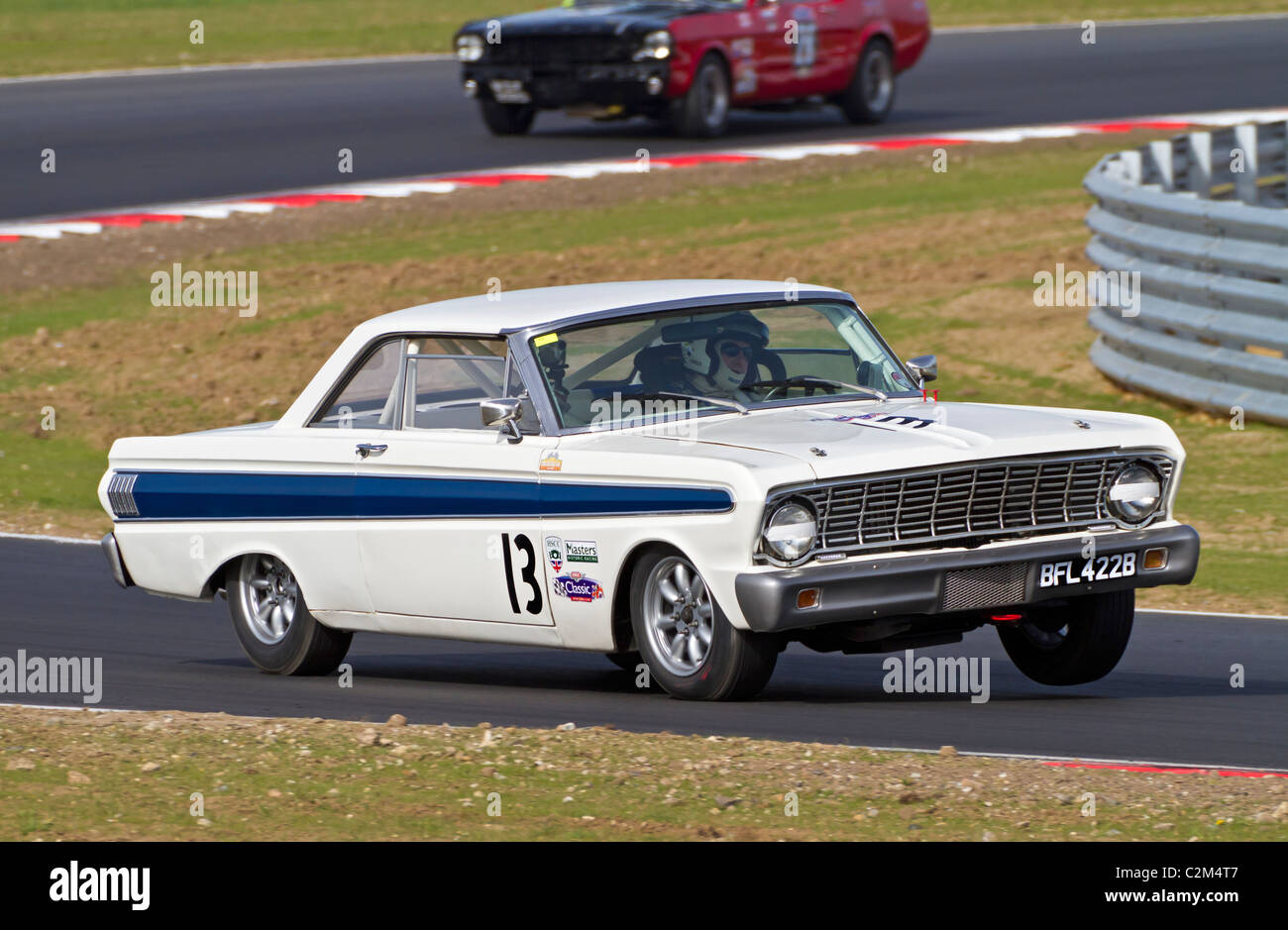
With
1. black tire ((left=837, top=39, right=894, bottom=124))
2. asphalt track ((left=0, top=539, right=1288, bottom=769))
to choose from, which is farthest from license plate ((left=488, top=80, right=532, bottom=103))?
asphalt track ((left=0, top=539, right=1288, bottom=769))

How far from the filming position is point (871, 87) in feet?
90.1

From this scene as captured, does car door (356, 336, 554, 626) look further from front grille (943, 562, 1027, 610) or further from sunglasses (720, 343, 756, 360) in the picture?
front grille (943, 562, 1027, 610)

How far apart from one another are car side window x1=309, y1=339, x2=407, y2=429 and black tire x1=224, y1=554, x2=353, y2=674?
2.38 ft

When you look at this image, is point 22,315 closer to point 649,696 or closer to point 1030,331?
point 1030,331

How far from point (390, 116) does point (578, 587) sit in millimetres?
20582

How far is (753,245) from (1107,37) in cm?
1806

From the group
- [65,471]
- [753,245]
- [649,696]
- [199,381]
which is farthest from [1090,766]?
[753,245]

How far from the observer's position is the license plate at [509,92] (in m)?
25.3

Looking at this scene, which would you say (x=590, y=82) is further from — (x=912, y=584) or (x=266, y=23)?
(x=266, y=23)

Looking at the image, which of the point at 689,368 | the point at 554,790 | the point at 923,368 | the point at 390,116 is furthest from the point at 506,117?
the point at 554,790

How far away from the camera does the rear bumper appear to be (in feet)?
35.0

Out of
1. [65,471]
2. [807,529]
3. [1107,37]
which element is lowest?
[65,471]

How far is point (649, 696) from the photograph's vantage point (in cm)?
928

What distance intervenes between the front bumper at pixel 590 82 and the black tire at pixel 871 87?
9.68 ft
